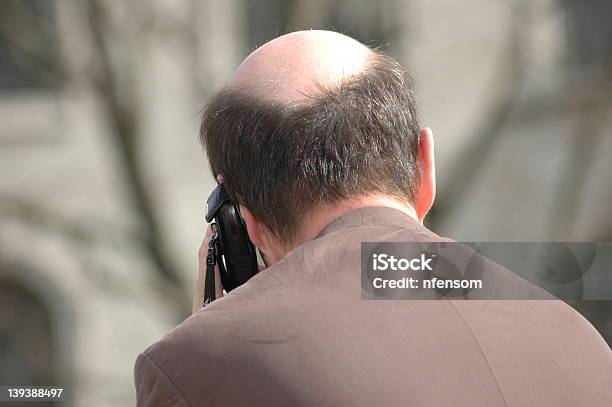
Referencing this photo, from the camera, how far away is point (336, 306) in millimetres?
1471

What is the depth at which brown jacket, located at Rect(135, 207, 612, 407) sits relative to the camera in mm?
1413

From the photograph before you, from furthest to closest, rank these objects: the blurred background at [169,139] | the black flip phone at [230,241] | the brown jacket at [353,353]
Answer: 1. the blurred background at [169,139]
2. the black flip phone at [230,241]
3. the brown jacket at [353,353]

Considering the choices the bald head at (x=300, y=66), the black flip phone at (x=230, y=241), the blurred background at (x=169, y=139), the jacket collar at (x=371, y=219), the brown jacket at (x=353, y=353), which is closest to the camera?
the brown jacket at (x=353, y=353)

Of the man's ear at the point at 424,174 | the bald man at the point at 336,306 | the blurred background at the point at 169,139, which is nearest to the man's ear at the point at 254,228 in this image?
the bald man at the point at 336,306

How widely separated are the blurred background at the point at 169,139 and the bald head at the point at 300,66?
614 centimetres

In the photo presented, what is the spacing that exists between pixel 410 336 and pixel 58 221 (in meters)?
7.53

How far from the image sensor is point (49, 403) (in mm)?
9508

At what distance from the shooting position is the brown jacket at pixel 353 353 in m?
1.41

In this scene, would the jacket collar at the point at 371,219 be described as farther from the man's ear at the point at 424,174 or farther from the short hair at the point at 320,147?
the man's ear at the point at 424,174

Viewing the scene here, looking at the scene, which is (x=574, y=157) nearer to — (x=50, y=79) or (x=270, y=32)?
(x=270, y=32)

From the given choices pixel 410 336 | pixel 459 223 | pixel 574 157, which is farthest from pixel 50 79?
pixel 410 336

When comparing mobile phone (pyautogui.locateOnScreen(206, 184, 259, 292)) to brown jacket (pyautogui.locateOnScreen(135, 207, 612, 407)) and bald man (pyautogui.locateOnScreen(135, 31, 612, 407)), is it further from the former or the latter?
brown jacket (pyautogui.locateOnScreen(135, 207, 612, 407))

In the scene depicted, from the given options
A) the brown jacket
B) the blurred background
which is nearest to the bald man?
the brown jacket

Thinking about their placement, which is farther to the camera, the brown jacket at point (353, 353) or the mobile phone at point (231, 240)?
the mobile phone at point (231, 240)
